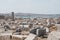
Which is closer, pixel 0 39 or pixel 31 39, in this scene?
pixel 31 39

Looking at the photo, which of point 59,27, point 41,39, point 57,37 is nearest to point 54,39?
point 57,37

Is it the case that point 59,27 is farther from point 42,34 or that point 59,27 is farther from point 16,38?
point 16,38

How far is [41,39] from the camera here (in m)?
5.24

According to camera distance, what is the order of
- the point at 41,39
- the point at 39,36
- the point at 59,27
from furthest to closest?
the point at 39,36 → the point at 41,39 → the point at 59,27

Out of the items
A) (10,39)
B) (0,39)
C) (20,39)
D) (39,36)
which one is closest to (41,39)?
(39,36)

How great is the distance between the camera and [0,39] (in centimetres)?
590

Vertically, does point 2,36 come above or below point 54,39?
below

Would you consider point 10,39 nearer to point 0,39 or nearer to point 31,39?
point 0,39

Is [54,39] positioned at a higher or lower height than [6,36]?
higher

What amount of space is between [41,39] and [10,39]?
4.56 feet

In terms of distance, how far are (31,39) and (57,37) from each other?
5.53ft

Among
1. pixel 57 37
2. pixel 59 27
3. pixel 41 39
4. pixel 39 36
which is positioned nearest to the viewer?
pixel 57 37

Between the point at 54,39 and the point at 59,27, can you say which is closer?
the point at 54,39

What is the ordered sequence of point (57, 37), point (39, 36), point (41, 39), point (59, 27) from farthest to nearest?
1. point (39, 36)
2. point (41, 39)
3. point (59, 27)
4. point (57, 37)
